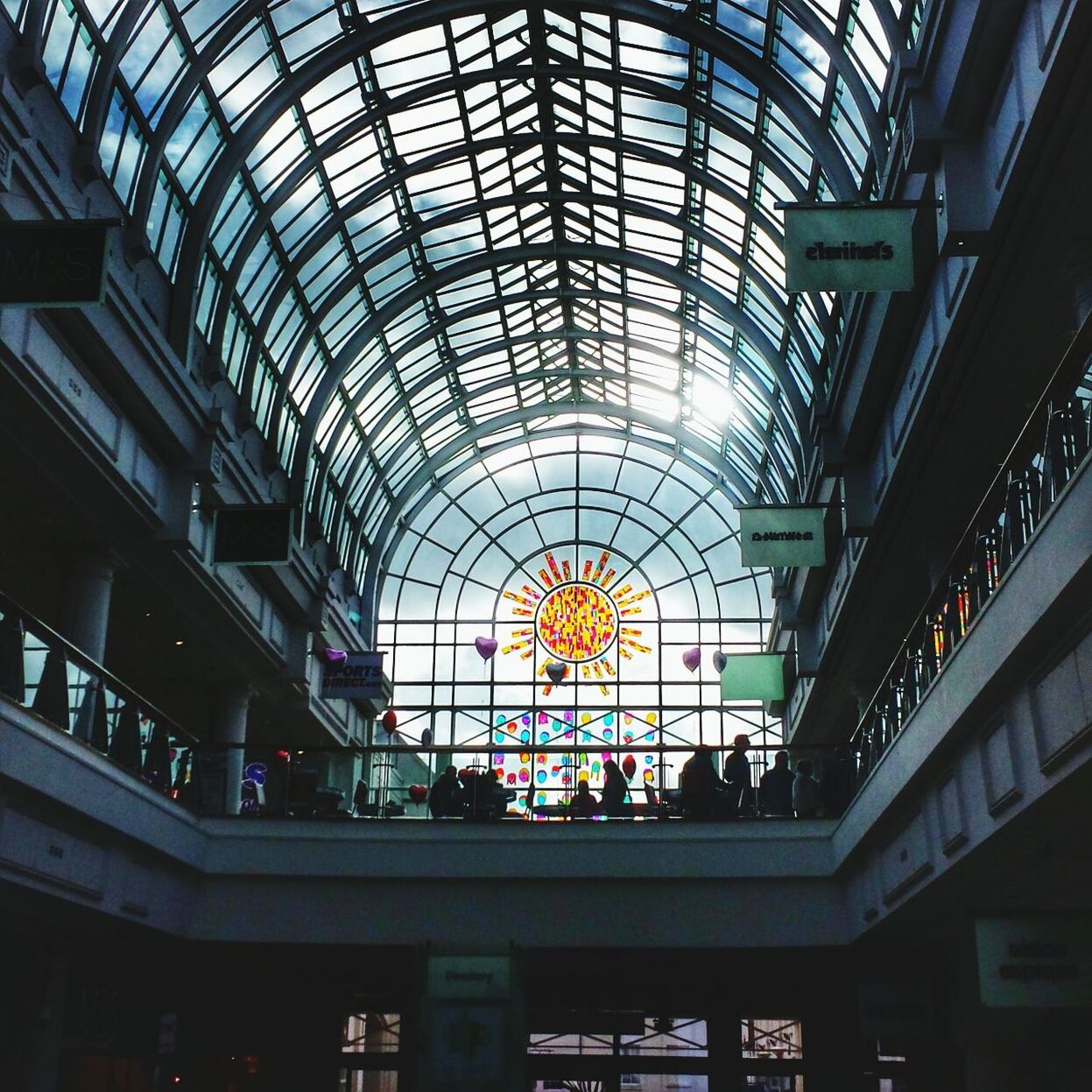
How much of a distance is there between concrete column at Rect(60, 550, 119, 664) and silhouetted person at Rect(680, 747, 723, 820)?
8.24 metres

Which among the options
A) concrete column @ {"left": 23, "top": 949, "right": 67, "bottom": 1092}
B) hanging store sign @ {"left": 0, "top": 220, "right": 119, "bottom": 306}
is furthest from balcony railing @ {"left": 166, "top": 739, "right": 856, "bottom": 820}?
hanging store sign @ {"left": 0, "top": 220, "right": 119, "bottom": 306}

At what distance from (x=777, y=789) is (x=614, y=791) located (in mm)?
2298

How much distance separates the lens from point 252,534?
2120cm

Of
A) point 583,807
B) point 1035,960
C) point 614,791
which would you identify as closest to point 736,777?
point 614,791

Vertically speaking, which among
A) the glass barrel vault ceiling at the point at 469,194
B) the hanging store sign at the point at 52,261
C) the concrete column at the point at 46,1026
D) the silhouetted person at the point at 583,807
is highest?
the glass barrel vault ceiling at the point at 469,194

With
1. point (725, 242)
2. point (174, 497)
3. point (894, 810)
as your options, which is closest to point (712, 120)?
point (725, 242)

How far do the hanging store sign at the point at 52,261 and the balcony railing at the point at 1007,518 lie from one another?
7.76 metres

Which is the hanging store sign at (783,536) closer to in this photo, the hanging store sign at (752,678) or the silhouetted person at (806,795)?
the silhouetted person at (806,795)

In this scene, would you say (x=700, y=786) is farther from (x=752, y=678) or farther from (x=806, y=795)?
(x=752, y=678)

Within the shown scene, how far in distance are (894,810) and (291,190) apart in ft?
48.1

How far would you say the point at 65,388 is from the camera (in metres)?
16.5

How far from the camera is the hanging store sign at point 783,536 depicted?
2191 cm

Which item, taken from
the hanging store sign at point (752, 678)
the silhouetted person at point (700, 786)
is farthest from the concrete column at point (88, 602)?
the hanging store sign at point (752, 678)

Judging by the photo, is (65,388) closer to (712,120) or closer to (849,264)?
(849,264)
